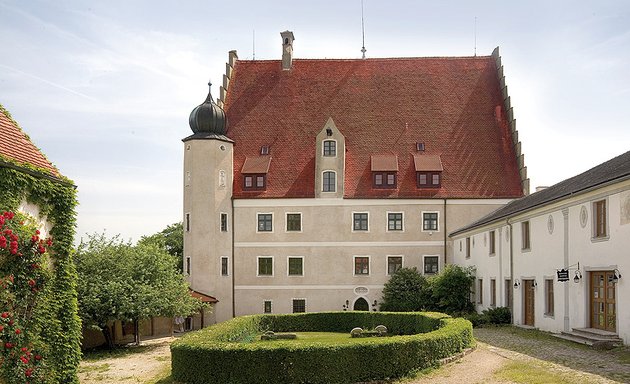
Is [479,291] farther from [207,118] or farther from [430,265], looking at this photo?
[207,118]

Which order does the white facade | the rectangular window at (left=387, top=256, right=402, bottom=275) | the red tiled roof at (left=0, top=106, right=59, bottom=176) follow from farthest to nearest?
the rectangular window at (left=387, top=256, right=402, bottom=275) → the white facade → the red tiled roof at (left=0, top=106, right=59, bottom=176)

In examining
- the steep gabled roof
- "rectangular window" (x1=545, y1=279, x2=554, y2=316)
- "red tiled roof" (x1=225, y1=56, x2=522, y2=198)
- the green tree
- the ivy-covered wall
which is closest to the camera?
the ivy-covered wall

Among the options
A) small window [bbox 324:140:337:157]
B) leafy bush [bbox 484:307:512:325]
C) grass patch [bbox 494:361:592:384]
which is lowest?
leafy bush [bbox 484:307:512:325]

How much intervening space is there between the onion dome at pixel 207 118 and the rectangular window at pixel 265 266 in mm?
9065

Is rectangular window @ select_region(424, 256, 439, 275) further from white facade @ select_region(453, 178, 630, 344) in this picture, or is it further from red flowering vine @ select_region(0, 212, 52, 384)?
red flowering vine @ select_region(0, 212, 52, 384)

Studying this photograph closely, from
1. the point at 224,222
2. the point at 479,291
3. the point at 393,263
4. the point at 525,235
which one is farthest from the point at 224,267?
the point at 525,235

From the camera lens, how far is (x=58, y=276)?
18.5 meters

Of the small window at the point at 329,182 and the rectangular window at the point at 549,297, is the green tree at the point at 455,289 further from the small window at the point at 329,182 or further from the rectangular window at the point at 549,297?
the rectangular window at the point at 549,297

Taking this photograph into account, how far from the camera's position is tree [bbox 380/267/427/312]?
A: 44906mm

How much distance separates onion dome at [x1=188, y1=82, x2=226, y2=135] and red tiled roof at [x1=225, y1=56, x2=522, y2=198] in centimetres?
260

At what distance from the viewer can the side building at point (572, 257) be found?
2319cm

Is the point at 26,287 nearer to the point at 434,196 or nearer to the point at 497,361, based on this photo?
the point at 497,361

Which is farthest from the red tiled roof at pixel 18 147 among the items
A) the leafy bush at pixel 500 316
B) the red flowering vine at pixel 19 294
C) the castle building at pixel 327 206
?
the castle building at pixel 327 206

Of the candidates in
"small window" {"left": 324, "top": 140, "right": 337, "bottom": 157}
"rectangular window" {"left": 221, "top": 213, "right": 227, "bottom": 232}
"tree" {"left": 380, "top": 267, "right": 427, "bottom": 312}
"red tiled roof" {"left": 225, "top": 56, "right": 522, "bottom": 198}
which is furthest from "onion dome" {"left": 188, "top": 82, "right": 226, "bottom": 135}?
"tree" {"left": 380, "top": 267, "right": 427, "bottom": 312}
